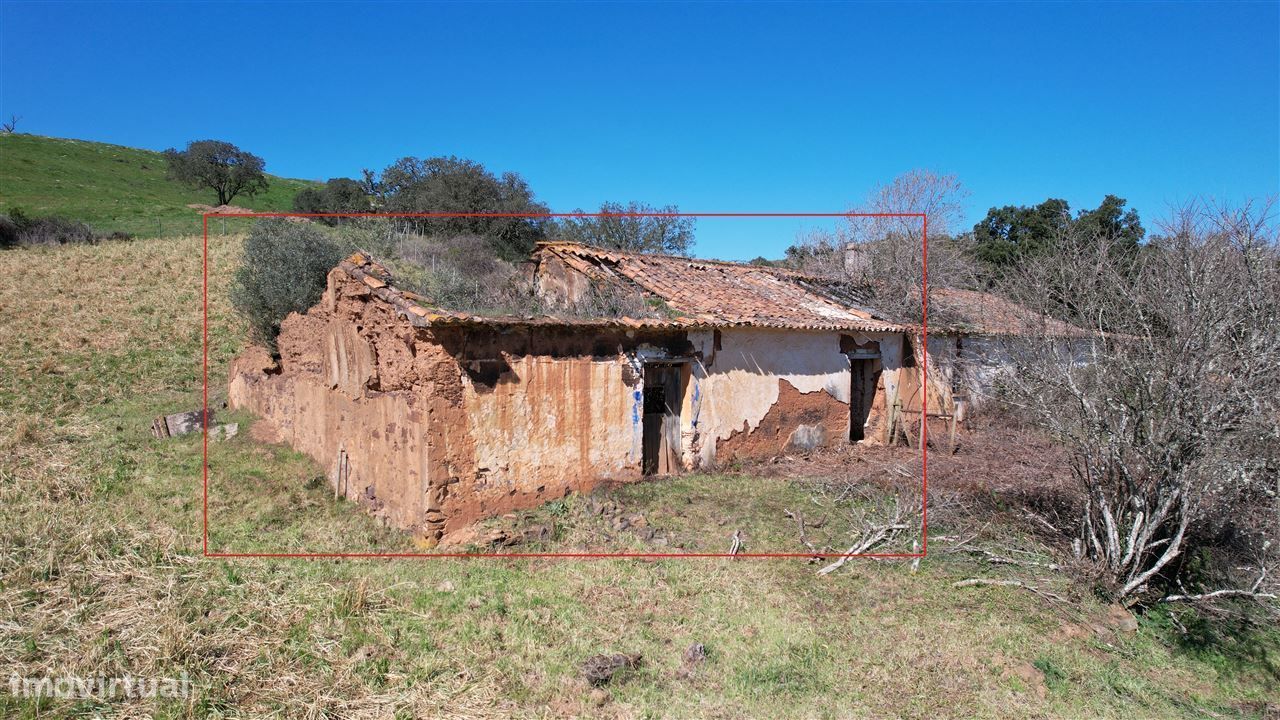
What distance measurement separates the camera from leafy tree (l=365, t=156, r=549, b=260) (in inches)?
1196

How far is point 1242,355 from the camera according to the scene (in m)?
5.86

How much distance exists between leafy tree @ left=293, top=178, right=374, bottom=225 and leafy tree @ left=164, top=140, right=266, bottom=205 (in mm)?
2677

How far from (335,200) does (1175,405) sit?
41851 mm

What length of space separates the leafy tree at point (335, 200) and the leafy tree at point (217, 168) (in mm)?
2677

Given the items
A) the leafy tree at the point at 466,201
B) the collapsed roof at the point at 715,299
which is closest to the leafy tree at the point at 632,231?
the leafy tree at the point at 466,201

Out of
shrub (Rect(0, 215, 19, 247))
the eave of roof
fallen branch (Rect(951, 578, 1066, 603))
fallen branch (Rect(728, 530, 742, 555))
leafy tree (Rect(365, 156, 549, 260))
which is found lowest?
fallen branch (Rect(951, 578, 1066, 603))

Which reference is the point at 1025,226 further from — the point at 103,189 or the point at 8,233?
the point at 103,189

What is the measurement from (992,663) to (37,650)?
711cm

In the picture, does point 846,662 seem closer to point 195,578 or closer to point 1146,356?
point 1146,356

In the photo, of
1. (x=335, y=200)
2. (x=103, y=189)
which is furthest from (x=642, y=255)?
(x=103, y=189)

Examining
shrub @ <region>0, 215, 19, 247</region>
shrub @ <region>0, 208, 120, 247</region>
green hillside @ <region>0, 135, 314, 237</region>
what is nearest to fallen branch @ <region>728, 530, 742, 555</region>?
shrub @ <region>0, 208, 120, 247</region>

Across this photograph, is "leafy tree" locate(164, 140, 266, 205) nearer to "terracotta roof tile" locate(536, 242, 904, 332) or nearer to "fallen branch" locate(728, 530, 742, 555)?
"terracotta roof tile" locate(536, 242, 904, 332)

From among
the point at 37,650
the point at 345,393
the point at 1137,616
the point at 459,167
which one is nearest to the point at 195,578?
the point at 37,650

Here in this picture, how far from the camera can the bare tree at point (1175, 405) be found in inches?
231
